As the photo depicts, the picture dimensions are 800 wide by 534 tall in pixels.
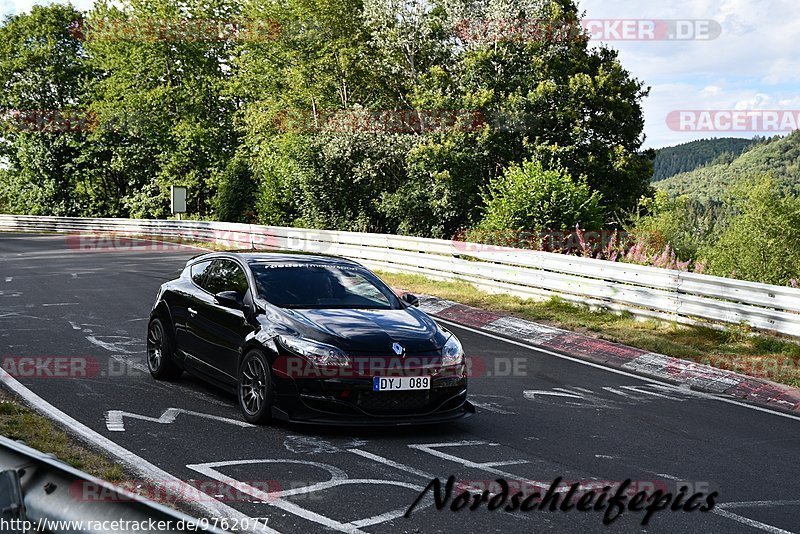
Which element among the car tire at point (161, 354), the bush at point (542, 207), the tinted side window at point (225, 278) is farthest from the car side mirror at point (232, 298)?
the bush at point (542, 207)

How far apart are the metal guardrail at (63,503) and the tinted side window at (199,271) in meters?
5.70

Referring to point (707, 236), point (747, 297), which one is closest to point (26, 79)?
point (707, 236)

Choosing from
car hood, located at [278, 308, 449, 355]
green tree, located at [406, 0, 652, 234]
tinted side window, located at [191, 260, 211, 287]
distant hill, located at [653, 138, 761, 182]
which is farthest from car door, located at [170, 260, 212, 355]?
Answer: distant hill, located at [653, 138, 761, 182]

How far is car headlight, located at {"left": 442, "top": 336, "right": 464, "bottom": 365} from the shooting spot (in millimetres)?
7797

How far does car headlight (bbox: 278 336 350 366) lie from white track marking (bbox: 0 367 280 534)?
1597 mm

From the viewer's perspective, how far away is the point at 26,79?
179 feet

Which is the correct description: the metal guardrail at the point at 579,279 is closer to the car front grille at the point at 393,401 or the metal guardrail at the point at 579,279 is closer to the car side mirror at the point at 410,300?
the car side mirror at the point at 410,300

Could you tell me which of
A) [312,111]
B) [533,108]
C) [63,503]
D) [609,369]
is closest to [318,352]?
[63,503]

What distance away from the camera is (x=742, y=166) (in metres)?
111

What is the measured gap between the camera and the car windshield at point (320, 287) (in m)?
8.48

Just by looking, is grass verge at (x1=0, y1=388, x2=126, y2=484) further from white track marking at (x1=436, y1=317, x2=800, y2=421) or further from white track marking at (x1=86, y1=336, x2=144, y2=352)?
white track marking at (x1=436, y1=317, x2=800, y2=421)

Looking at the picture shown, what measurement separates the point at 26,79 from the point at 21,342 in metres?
48.0

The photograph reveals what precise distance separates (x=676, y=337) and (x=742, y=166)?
10629 centimetres

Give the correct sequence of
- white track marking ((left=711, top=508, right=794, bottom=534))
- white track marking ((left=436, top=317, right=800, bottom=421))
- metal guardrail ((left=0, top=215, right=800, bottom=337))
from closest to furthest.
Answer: white track marking ((left=711, top=508, right=794, bottom=534)) → white track marking ((left=436, top=317, right=800, bottom=421)) → metal guardrail ((left=0, top=215, right=800, bottom=337))
